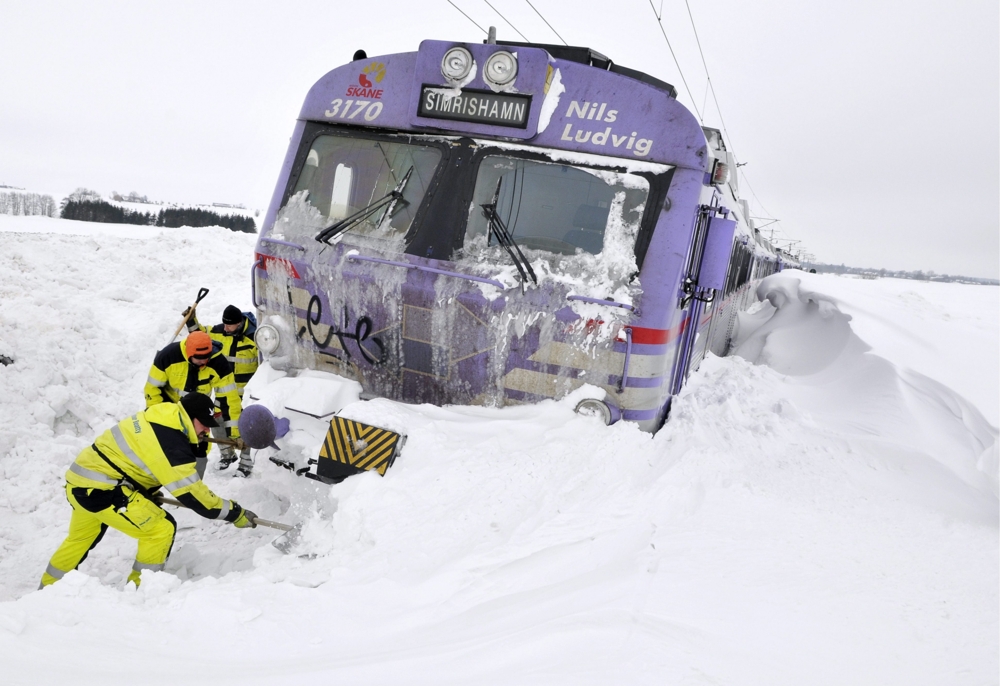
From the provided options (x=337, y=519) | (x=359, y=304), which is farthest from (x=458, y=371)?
(x=337, y=519)

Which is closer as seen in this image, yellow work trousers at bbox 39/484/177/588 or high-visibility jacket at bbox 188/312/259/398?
yellow work trousers at bbox 39/484/177/588

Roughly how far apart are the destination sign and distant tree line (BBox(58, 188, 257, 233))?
58.4 ft

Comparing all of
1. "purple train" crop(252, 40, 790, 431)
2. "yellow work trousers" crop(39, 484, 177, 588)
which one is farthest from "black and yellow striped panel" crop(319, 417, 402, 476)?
"yellow work trousers" crop(39, 484, 177, 588)

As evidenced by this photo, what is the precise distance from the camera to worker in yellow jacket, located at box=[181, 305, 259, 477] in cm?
505

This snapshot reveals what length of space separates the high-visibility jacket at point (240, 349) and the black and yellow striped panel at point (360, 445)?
2161 millimetres

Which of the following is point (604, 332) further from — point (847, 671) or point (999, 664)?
point (999, 664)

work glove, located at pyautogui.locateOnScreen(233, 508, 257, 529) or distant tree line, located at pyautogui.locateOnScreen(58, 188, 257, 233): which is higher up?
distant tree line, located at pyautogui.locateOnScreen(58, 188, 257, 233)

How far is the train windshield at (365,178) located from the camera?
4.05 meters

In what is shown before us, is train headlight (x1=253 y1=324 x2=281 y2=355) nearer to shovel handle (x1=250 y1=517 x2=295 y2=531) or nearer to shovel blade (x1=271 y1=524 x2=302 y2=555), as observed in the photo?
shovel handle (x1=250 y1=517 x2=295 y2=531)

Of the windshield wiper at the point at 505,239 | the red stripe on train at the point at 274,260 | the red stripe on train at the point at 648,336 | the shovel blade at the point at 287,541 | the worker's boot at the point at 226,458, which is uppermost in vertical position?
the windshield wiper at the point at 505,239

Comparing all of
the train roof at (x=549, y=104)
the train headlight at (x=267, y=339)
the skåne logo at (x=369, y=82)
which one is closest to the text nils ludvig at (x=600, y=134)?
the train roof at (x=549, y=104)

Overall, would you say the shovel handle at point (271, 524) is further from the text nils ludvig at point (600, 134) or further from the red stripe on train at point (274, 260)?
the text nils ludvig at point (600, 134)

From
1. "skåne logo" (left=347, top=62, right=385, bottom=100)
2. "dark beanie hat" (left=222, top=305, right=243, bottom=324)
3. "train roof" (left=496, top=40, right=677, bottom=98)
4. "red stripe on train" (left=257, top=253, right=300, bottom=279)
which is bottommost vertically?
"dark beanie hat" (left=222, top=305, right=243, bottom=324)

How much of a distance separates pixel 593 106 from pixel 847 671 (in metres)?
3.32
